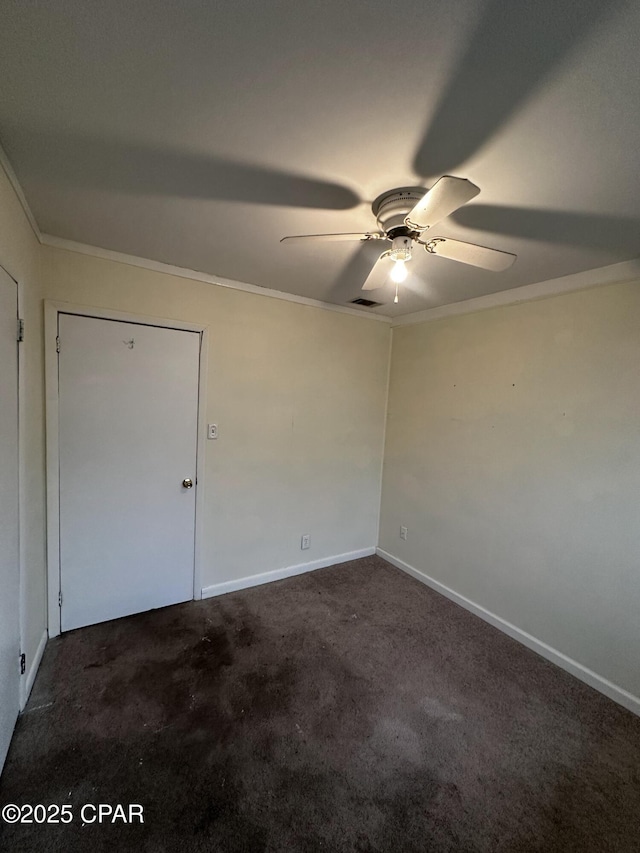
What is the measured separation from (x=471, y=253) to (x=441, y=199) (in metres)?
0.47

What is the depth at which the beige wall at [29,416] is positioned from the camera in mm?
1502

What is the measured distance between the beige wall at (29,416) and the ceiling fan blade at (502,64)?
164cm

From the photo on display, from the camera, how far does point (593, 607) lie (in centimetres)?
208

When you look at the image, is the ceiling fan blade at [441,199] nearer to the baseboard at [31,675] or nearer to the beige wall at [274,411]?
the beige wall at [274,411]

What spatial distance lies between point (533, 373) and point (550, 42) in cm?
189

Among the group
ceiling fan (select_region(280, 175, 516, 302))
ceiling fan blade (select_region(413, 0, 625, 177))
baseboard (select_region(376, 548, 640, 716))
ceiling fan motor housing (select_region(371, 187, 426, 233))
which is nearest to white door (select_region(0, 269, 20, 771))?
ceiling fan (select_region(280, 175, 516, 302))

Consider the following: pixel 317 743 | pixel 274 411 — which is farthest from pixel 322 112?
pixel 317 743

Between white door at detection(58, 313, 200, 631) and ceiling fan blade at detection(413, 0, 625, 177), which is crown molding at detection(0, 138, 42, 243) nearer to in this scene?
white door at detection(58, 313, 200, 631)

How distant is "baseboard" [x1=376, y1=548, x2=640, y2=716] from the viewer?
1948 mm

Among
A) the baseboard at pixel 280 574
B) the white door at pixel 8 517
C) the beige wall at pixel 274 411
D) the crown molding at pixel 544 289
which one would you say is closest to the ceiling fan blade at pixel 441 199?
the crown molding at pixel 544 289

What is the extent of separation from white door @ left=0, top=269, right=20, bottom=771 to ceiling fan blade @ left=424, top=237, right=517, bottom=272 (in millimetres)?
1750

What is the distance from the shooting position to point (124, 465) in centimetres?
234

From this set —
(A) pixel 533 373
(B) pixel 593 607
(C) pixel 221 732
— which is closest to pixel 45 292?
(C) pixel 221 732

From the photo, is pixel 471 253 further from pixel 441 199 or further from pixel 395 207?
pixel 441 199
